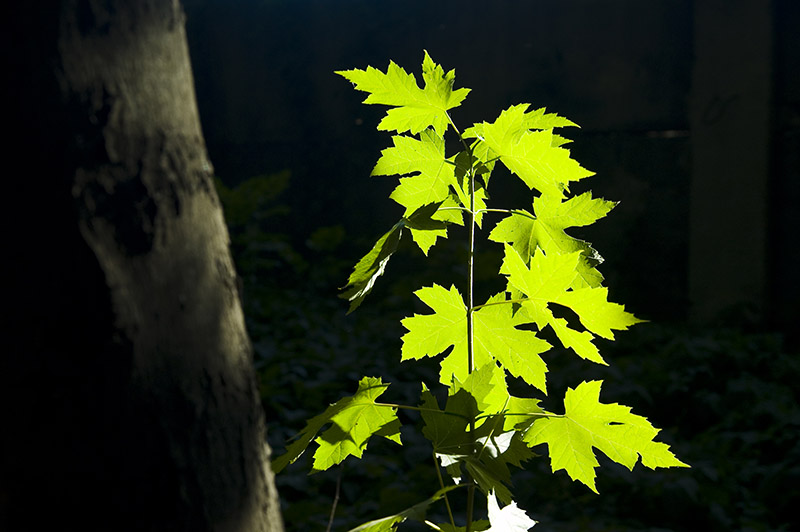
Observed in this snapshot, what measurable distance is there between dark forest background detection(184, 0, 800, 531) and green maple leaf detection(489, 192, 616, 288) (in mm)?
2459

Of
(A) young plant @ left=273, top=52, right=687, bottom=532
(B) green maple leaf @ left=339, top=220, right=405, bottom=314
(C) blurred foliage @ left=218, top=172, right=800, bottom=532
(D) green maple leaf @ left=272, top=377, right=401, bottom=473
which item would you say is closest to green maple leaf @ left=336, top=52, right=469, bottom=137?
(A) young plant @ left=273, top=52, right=687, bottom=532

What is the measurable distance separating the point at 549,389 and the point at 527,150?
11.4ft

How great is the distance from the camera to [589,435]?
0.62 metres

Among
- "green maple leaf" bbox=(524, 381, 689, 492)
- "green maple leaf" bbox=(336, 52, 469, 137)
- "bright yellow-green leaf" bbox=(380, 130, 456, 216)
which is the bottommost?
"green maple leaf" bbox=(524, 381, 689, 492)

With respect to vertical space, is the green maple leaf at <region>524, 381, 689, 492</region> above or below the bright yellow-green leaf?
below

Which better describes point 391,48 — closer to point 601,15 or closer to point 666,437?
point 601,15

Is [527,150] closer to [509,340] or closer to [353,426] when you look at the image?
[509,340]

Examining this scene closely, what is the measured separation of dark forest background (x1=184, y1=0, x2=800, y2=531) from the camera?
3736 mm

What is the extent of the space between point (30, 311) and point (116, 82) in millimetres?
410

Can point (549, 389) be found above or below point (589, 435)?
below

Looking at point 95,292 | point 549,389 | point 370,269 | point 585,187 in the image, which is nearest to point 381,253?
point 370,269

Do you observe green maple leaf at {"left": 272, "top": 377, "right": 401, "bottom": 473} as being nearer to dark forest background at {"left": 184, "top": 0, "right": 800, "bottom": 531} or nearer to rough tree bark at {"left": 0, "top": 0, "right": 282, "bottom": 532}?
rough tree bark at {"left": 0, "top": 0, "right": 282, "bottom": 532}

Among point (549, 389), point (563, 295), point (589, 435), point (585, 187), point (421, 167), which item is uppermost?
point (421, 167)

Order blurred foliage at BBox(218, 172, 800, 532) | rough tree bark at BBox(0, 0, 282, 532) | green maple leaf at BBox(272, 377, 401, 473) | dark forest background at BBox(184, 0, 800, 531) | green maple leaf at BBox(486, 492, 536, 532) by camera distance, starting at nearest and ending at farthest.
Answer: green maple leaf at BBox(486, 492, 536, 532) → green maple leaf at BBox(272, 377, 401, 473) → rough tree bark at BBox(0, 0, 282, 532) → blurred foliage at BBox(218, 172, 800, 532) → dark forest background at BBox(184, 0, 800, 531)
